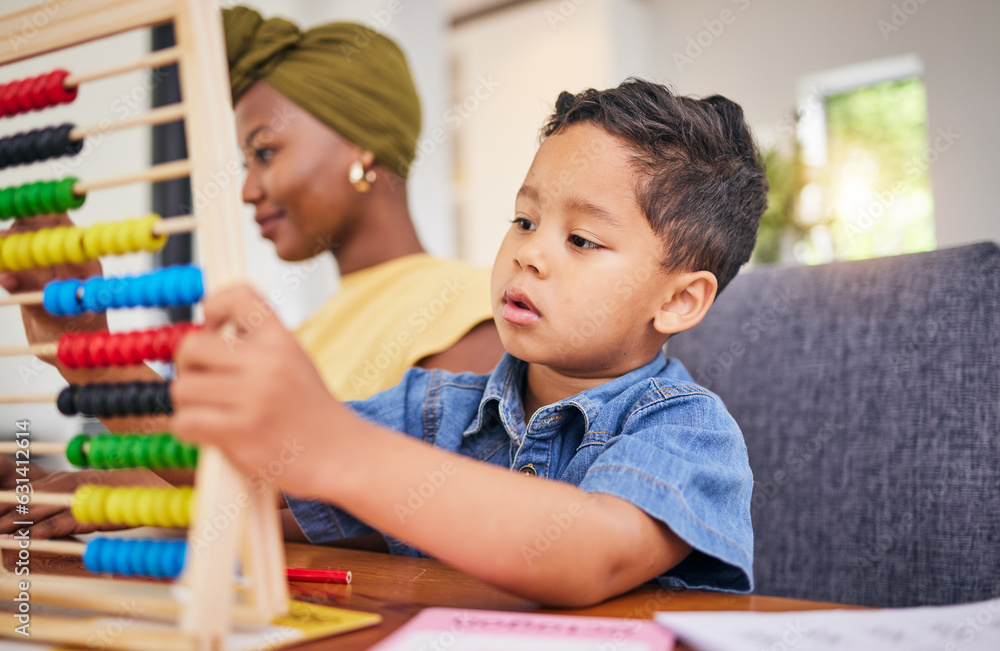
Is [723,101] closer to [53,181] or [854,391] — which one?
[854,391]

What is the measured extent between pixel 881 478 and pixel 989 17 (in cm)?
451

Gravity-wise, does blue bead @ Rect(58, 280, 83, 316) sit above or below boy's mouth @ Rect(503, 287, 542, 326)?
above

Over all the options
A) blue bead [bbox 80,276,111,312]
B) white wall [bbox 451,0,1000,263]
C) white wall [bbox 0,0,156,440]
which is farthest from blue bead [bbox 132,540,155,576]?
white wall [bbox 451,0,1000,263]

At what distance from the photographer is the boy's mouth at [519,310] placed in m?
0.91

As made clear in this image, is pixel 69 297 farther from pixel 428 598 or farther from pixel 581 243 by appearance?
pixel 581 243

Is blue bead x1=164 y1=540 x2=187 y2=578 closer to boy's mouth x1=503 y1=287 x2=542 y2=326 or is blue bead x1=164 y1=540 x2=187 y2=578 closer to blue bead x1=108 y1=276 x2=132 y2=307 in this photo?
blue bead x1=108 y1=276 x2=132 y2=307

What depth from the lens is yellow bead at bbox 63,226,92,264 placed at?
26.5 inches

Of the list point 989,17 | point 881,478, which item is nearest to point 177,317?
point 881,478

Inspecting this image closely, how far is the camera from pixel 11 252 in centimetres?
70

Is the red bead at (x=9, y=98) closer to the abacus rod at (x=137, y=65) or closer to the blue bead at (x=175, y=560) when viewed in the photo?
the abacus rod at (x=137, y=65)

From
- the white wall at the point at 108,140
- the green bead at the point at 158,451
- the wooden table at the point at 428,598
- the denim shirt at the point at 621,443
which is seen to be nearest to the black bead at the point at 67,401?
the green bead at the point at 158,451

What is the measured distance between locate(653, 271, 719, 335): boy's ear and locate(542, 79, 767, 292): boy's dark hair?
0.02 meters

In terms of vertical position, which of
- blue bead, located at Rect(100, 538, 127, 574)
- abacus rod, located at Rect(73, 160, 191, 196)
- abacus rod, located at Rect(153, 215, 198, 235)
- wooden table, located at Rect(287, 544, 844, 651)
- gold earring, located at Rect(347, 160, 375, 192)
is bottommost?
wooden table, located at Rect(287, 544, 844, 651)

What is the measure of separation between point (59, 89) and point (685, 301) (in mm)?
737
